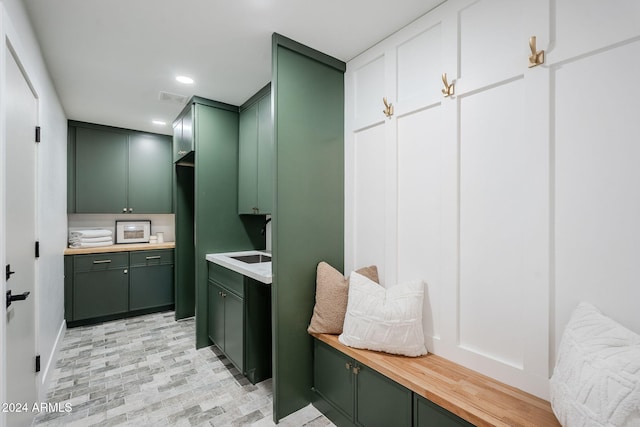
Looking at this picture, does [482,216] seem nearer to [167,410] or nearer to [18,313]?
[167,410]

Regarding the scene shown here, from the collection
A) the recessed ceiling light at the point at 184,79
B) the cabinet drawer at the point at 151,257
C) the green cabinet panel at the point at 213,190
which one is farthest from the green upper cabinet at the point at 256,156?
the cabinet drawer at the point at 151,257

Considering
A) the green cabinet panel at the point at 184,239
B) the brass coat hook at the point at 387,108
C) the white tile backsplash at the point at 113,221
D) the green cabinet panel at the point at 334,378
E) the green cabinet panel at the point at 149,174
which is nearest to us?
the green cabinet panel at the point at 334,378

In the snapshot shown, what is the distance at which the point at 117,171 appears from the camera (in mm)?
4152

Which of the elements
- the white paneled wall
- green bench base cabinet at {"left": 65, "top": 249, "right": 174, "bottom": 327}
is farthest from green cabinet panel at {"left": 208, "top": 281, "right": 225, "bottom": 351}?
the white paneled wall

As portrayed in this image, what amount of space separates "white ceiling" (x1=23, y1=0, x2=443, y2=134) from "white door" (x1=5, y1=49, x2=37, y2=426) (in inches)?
20.1

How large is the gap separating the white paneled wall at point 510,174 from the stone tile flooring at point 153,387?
4.19 ft

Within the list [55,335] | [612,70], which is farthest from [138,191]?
[612,70]

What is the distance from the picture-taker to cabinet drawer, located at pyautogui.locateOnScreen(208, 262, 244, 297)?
95.3 inches

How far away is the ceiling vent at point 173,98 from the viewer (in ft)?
9.64

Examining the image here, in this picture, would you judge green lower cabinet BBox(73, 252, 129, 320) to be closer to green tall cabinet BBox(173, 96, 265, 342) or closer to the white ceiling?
green tall cabinet BBox(173, 96, 265, 342)

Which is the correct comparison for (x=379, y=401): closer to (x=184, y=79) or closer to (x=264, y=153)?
(x=264, y=153)

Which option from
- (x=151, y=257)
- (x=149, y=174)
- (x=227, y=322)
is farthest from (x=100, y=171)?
(x=227, y=322)

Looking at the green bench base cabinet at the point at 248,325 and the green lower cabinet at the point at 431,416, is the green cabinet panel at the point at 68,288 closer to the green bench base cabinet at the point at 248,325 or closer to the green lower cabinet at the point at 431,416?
the green bench base cabinet at the point at 248,325

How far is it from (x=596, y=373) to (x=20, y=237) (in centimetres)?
269
